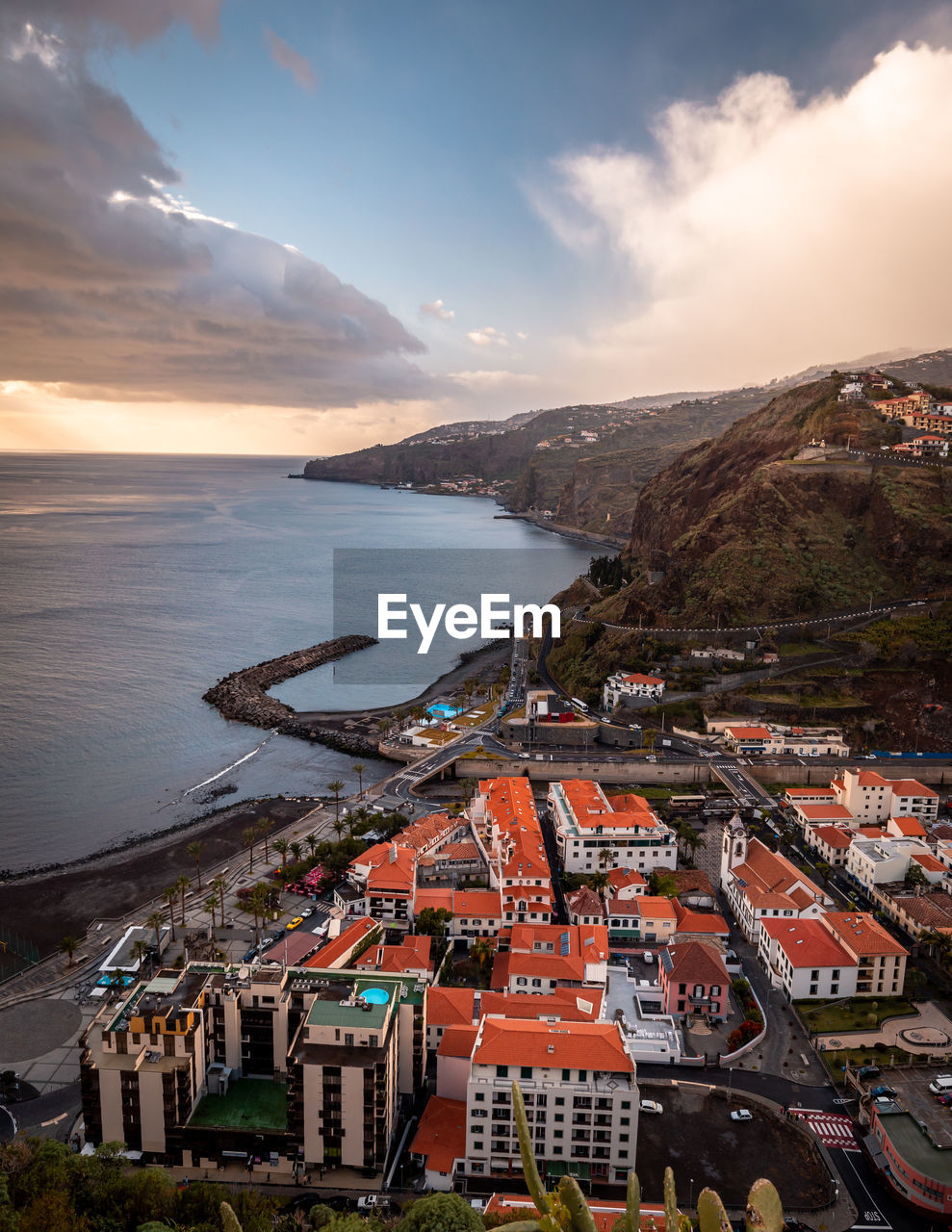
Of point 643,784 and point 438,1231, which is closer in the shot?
point 438,1231

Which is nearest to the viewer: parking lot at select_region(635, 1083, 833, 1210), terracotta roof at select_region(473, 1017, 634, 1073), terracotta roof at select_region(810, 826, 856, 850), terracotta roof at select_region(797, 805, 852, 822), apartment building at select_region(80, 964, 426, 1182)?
parking lot at select_region(635, 1083, 833, 1210)

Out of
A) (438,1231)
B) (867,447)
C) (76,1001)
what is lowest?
(76,1001)

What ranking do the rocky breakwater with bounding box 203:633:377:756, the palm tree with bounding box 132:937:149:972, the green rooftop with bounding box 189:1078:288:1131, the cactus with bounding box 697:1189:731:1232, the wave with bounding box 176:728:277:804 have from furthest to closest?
the rocky breakwater with bounding box 203:633:377:756
the wave with bounding box 176:728:277:804
the palm tree with bounding box 132:937:149:972
the green rooftop with bounding box 189:1078:288:1131
the cactus with bounding box 697:1189:731:1232

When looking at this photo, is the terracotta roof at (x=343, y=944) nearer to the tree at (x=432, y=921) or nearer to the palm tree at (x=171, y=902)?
the tree at (x=432, y=921)

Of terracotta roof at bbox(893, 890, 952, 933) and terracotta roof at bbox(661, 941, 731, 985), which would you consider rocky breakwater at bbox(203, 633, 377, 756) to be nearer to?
terracotta roof at bbox(661, 941, 731, 985)

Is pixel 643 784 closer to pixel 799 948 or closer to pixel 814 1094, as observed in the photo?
pixel 799 948

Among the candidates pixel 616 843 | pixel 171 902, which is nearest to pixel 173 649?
pixel 171 902

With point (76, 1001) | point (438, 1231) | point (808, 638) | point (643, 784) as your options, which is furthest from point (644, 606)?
point (438, 1231)

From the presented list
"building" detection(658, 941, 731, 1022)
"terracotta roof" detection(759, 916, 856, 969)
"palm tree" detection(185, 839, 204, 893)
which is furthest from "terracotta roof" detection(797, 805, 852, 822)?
"palm tree" detection(185, 839, 204, 893)
